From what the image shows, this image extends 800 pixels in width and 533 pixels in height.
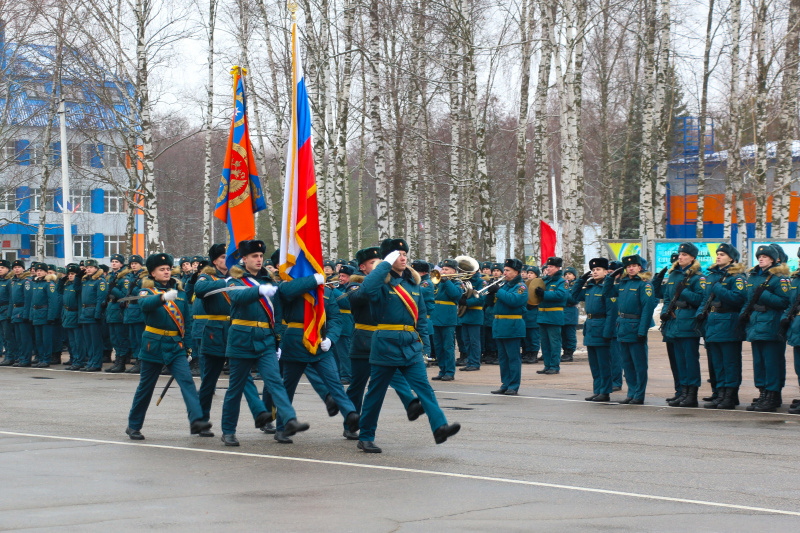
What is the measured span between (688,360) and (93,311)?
37.5ft

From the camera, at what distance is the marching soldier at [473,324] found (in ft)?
60.3

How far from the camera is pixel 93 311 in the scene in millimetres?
19375

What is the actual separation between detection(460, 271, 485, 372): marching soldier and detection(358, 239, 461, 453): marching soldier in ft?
27.8

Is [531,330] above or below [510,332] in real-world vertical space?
below

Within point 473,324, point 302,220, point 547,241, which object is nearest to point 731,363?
point 302,220

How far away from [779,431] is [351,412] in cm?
465

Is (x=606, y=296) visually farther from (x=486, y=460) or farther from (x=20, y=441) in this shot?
(x=20, y=441)

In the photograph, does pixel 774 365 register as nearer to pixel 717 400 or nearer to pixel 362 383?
pixel 717 400

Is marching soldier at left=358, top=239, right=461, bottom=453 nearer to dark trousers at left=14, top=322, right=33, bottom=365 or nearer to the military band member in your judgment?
the military band member

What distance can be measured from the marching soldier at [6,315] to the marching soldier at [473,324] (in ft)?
31.9

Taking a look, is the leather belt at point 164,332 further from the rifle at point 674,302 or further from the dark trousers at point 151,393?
the rifle at point 674,302

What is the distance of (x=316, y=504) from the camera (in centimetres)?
705

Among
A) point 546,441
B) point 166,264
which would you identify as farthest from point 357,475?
point 166,264

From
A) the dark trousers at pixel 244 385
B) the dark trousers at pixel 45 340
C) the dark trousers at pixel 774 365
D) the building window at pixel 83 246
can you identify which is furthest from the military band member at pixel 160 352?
the building window at pixel 83 246
